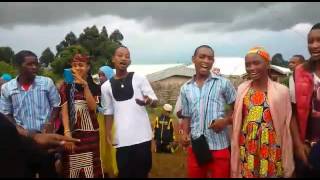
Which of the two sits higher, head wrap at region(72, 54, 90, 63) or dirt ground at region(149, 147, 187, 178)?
head wrap at region(72, 54, 90, 63)

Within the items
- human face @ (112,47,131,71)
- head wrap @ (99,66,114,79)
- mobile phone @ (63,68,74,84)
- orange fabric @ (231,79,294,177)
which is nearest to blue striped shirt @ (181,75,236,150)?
orange fabric @ (231,79,294,177)

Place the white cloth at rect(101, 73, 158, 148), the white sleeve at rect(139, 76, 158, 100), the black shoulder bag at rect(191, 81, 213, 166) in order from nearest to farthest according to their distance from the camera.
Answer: the black shoulder bag at rect(191, 81, 213, 166), the white cloth at rect(101, 73, 158, 148), the white sleeve at rect(139, 76, 158, 100)

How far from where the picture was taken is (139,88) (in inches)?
194

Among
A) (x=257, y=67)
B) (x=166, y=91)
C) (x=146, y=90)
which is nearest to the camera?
(x=257, y=67)

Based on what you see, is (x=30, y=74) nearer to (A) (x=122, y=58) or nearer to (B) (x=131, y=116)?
(A) (x=122, y=58)

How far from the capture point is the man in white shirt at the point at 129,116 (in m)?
4.80

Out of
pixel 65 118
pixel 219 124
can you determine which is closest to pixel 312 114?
pixel 219 124

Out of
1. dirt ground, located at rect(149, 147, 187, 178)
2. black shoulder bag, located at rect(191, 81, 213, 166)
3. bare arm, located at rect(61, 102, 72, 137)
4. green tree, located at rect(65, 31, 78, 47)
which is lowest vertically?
dirt ground, located at rect(149, 147, 187, 178)

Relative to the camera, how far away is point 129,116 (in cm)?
480

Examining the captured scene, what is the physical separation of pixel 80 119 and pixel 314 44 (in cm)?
254

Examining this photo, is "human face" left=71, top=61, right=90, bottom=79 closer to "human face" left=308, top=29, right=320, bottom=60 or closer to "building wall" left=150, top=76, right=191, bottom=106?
"human face" left=308, top=29, right=320, bottom=60

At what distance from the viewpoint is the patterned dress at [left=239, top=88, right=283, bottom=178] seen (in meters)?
3.91

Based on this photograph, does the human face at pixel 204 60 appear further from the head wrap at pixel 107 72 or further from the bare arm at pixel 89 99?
the head wrap at pixel 107 72

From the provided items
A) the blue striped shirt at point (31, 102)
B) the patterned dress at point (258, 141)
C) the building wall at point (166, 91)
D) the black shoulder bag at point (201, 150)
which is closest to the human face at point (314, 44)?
the patterned dress at point (258, 141)
